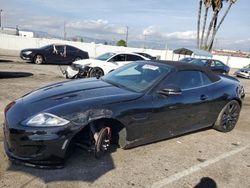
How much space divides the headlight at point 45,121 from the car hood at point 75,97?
3.6 inches

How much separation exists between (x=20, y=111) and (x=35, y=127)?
0.43 metres

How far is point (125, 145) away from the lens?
3.84 metres

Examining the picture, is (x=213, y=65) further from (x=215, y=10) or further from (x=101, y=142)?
(x=101, y=142)

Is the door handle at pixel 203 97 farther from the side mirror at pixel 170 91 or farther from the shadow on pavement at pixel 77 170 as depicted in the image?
the shadow on pavement at pixel 77 170


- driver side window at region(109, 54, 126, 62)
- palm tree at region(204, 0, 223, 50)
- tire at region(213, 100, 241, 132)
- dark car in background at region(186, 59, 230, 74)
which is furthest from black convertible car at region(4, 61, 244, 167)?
palm tree at region(204, 0, 223, 50)

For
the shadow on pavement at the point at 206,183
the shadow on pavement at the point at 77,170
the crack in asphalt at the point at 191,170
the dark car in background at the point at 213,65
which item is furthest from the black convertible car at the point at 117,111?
the dark car in background at the point at 213,65

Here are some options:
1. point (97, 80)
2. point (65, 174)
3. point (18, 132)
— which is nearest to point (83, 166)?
point (65, 174)

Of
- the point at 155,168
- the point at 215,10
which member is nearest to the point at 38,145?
the point at 155,168

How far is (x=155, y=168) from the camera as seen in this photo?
143 inches

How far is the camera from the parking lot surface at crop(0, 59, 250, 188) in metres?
3.15

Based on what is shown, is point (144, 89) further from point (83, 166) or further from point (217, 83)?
Answer: point (217, 83)

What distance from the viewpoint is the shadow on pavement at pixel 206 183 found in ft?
10.8

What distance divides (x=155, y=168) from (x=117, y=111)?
95 centimetres

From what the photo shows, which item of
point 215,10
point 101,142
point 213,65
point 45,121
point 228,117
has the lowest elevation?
point 213,65
